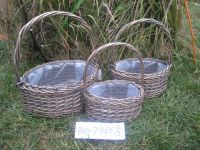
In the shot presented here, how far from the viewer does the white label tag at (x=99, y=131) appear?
6.31 ft

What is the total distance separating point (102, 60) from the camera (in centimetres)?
266

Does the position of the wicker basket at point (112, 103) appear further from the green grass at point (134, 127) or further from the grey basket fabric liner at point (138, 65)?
the grey basket fabric liner at point (138, 65)

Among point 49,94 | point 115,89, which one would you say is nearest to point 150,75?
point 115,89

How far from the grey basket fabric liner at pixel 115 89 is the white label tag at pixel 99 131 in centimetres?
25

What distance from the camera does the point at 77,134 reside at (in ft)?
6.40

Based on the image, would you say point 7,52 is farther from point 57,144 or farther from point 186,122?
point 186,122

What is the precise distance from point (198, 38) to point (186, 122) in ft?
4.36

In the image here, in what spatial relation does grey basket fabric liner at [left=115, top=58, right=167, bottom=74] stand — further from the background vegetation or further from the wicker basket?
the wicker basket

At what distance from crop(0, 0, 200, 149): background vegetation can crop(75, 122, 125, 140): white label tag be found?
0.12ft

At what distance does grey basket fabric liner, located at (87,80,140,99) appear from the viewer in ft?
7.17

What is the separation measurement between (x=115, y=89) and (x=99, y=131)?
0.38 meters

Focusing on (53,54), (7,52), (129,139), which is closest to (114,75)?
(129,139)

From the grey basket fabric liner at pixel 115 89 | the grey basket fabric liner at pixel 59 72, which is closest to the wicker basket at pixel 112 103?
the grey basket fabric liner at pixel 115 89

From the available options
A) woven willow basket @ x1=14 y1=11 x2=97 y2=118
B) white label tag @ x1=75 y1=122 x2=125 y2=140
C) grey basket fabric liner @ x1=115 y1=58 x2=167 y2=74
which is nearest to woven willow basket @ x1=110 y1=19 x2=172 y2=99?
grey basket fabric liner @ x1=115 y1=58 x2=167 y2=74
